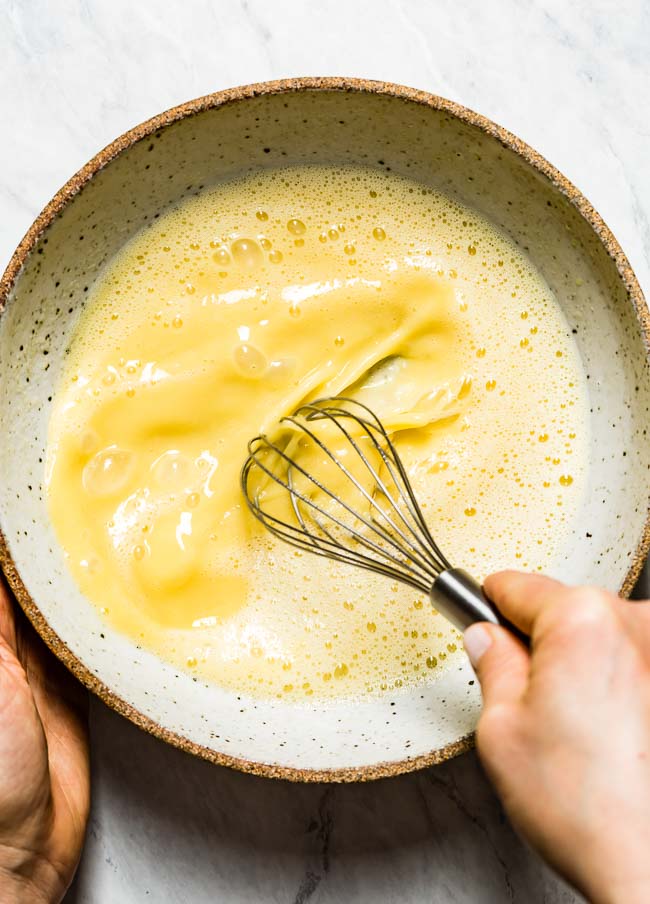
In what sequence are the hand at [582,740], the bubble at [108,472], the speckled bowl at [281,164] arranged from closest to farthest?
the hand at [582,740]
the speckled bowl at [281,164]
the bubble at [108,472]

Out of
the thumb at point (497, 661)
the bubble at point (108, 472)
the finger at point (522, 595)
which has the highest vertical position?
the bubble at point (108, 472)

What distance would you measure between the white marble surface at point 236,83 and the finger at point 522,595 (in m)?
0.31

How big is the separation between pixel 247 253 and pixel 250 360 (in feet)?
0.33

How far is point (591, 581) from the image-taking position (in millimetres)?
800

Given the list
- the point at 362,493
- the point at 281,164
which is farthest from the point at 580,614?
the point at 281,164

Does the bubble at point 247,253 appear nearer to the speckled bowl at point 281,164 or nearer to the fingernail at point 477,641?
the speckled bowl at point 281,164

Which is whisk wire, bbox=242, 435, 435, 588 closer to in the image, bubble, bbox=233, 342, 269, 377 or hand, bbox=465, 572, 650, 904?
bubble, bbox=233, 342, 269, 377

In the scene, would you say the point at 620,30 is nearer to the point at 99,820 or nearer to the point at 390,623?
the point at 390,623

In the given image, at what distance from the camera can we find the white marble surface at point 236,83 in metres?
0.86

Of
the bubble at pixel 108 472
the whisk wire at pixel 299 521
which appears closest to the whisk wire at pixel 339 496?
the whisk wire at pixel 299 521

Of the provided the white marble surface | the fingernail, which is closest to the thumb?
the fingernail

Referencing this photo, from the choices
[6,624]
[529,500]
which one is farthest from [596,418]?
[6,624]

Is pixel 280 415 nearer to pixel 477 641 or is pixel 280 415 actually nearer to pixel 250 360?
pixel 250 360

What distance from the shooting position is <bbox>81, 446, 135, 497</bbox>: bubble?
2.75 feet
